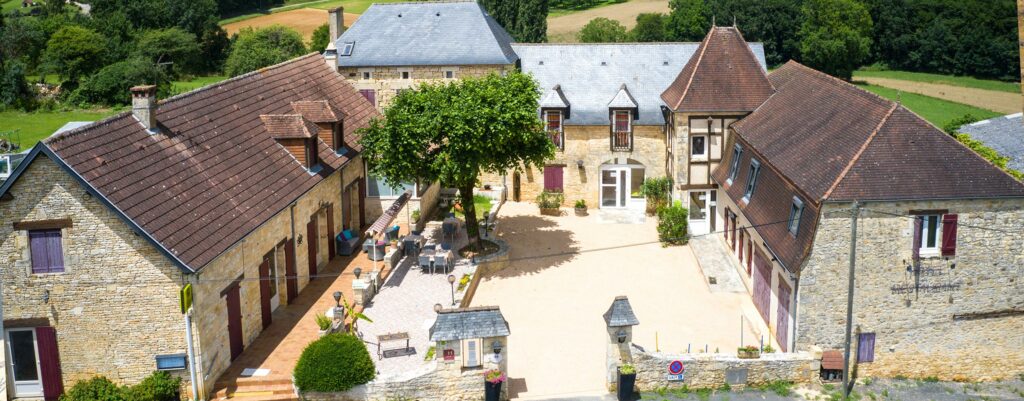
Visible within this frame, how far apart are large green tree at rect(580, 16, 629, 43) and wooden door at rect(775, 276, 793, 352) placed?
5975 cm

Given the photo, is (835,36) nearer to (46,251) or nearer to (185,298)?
(185,298)

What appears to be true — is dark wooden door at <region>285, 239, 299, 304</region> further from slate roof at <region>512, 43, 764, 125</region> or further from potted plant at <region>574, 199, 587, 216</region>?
slate roof at <region>512, 43, 764, 125</region>

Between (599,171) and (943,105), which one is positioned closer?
(599,171)

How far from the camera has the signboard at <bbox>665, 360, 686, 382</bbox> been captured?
26297mm

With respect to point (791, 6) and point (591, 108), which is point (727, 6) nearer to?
point (791, 6)

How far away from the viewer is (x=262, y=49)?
86.1 metres

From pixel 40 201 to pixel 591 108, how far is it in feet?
85.4

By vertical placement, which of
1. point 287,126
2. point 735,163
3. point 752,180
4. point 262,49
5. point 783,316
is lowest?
point 783,316

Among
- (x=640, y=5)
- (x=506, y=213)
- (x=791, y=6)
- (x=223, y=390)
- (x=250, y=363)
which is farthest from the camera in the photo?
(x=640, y=5)

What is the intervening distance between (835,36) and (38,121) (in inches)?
2647

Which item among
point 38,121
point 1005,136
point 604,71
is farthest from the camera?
point 38,121

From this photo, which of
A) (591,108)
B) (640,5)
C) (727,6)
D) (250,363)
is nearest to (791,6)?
(727,6)

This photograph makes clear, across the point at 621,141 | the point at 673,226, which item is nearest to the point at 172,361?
the point at 673,226

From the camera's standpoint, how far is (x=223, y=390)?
25.5 metres
